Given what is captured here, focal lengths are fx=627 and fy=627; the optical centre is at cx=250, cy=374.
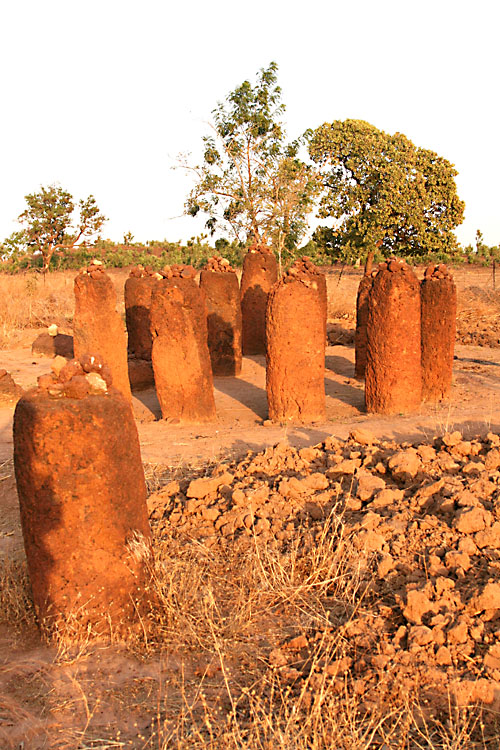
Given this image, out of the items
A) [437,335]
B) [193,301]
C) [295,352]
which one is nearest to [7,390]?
[193,301]

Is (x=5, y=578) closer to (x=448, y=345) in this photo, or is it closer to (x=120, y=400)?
(x=120, y=400)

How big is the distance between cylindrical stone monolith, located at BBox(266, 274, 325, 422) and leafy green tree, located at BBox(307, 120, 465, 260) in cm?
1206

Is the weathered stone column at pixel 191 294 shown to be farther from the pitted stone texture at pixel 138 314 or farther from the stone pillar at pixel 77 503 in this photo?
the stone pillar at pixel 77 503

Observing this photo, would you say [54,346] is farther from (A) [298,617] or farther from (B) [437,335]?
(A) [298,617]

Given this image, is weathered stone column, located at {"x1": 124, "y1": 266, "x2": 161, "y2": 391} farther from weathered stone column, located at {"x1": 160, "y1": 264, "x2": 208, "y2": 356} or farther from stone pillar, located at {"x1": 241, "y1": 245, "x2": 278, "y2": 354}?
weathered stone column, located at {"x1": 160, "y1": 264, "x2": 208, "y2": 356}

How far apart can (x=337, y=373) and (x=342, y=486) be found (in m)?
6.45

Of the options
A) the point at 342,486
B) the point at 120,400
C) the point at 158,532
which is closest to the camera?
the point at 120,400

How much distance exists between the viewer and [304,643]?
283 cm

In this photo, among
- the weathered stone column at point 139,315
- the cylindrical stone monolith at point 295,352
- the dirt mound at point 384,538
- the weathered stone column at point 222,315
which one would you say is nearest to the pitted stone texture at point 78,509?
the dirt mound at point 384,538

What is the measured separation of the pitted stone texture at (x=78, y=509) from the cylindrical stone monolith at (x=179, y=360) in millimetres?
4410

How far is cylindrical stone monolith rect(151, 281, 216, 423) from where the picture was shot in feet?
24.2

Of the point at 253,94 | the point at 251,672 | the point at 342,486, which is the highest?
the point at 253,94

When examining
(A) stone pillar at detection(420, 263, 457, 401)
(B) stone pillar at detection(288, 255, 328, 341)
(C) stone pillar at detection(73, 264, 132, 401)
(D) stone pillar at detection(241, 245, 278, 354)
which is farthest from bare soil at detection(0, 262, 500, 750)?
(D) stone pillar at detection(241, 245, 278, 354)

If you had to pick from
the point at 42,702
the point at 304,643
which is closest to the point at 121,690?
the point at 42,702
